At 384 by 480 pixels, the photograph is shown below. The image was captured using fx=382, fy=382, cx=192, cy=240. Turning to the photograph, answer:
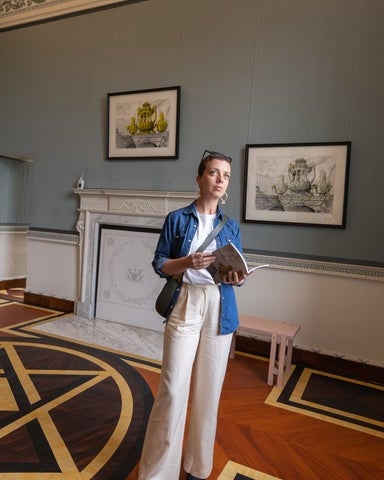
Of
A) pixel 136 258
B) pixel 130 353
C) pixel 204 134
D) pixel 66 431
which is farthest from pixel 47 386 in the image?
pixel 204 134

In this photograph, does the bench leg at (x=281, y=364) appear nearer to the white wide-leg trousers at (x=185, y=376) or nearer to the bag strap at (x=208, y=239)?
the white wide-leg trousers at (x=185, y=376)

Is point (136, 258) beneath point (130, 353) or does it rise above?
above

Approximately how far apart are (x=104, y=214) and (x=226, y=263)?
3.53m

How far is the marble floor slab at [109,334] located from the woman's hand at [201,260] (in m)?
2.41

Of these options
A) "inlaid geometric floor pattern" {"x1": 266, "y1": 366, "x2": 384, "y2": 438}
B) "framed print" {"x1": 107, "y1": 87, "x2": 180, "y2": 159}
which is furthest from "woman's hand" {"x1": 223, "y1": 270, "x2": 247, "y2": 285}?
"framed print" {"x1": 107, "y1": 87, "x2": 180, "y2": 159}

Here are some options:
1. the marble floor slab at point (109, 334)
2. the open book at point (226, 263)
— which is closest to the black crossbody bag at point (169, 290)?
the open book at point (226, 263)

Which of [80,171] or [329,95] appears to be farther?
[80,171]

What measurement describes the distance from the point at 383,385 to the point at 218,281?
2.69 m

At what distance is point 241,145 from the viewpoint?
414 centimetres

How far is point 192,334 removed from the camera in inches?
68.9

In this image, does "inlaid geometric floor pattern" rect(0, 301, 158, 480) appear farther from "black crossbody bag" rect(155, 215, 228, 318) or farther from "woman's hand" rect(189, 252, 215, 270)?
"woman's hand" rect(189, 252, 215, 270)

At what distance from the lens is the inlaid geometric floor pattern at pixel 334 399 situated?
285 cm

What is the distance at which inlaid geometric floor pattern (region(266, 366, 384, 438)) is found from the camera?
285cm

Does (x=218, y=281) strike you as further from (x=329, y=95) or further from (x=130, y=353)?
(x=329, y=95)
